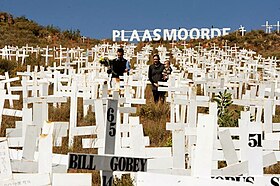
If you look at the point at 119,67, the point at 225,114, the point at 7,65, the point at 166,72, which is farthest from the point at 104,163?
the point at 7,65

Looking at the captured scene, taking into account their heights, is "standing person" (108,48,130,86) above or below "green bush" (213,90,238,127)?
above

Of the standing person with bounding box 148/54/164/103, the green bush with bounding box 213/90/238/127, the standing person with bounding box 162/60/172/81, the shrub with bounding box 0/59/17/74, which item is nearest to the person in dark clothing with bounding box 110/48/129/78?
the standing person with bounding box 148/54/164/103

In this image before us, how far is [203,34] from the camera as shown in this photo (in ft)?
154

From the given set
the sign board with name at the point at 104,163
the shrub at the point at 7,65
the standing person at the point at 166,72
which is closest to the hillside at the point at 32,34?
the shrub at the point at 7,65

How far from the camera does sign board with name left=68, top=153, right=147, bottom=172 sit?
2.99m

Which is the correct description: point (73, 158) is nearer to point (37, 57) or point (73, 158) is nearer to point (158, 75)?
point (158, 75)

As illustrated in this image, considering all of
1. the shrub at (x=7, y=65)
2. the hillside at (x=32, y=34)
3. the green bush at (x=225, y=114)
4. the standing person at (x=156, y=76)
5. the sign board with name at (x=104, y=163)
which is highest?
the hillside at (x=32, y=34)

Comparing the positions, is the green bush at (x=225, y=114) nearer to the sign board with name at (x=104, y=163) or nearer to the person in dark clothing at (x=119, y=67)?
the person in dark clothing at (x=119, y=67)

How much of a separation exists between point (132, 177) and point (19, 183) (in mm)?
1931

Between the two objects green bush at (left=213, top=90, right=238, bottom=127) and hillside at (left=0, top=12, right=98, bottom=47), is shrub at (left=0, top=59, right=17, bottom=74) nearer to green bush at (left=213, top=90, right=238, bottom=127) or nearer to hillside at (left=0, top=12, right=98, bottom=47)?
hillside at (left=0, top=12, right=98, bottom=47)

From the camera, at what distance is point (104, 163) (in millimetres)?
3039

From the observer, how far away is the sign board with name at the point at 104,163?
2.99m

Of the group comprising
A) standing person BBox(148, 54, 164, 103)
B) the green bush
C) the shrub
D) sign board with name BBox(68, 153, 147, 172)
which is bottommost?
sign board with name BBox(68, 153, 147, 172)

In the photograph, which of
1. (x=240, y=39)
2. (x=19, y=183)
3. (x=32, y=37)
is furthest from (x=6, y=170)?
(x=240, y=39)
